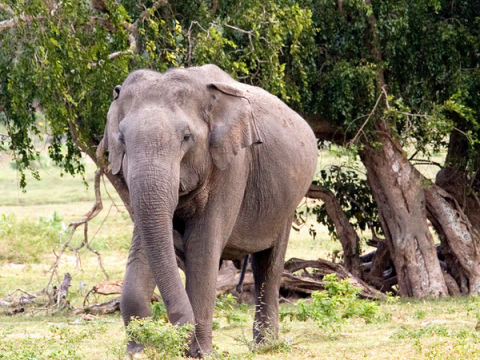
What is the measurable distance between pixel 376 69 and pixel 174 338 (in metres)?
7.10

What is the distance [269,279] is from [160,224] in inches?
104

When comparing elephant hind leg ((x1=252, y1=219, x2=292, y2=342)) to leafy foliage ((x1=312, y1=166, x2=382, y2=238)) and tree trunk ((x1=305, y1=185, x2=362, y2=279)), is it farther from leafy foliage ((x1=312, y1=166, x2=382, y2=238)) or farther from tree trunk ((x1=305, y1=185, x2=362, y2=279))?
leafy foliage ((x1=312, y1=166, x2=382, y2=238))

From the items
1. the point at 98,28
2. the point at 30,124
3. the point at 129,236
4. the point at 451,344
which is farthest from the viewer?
the point at 129,236

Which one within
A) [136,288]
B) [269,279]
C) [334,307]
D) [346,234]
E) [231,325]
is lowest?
[231,325]

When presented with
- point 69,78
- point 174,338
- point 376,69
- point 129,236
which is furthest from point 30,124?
point 129,236

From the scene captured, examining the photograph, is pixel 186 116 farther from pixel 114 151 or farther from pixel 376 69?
pixel 376 69

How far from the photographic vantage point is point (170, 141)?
6.41 m

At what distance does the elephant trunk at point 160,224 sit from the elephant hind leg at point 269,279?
220 cm

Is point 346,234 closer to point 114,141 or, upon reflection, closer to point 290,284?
point 290,284

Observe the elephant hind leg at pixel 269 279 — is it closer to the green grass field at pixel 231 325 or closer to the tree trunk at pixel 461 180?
the green grass field at pixel 231 325

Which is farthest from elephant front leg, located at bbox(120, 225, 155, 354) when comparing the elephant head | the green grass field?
the elephant head

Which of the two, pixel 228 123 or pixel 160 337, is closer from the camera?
pixel 160 337

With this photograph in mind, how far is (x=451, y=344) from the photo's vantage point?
741 cm

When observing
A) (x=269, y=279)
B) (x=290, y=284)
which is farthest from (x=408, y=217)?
(x=269, y=279)
